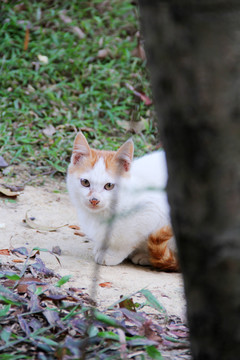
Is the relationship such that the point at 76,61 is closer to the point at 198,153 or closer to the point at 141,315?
the point at 141,315

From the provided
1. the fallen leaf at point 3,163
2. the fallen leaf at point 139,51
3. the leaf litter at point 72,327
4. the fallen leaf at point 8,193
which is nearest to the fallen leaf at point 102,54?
the fallen leaf at point 139,51

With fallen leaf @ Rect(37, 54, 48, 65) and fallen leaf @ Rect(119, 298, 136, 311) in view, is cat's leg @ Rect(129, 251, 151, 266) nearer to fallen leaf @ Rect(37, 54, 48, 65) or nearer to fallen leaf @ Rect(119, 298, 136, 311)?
fallen leaf @ Rect(119, 298, 136, 311)

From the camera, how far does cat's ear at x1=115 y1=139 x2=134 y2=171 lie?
3.89m

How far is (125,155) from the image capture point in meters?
3.92

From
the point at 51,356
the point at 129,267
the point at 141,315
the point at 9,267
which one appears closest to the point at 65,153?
the point at 129,267

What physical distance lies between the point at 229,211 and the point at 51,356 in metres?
1.15

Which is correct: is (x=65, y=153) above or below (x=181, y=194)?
below

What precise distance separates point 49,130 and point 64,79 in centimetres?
106

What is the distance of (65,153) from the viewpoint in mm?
5660

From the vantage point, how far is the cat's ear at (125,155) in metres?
3.89

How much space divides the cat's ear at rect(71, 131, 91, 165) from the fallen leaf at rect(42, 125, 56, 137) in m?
2.02

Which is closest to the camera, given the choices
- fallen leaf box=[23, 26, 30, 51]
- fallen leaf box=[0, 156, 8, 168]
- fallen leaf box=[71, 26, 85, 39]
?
fallen leaf box=[0, 156, 8, 168]

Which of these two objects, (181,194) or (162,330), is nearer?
(181,194)

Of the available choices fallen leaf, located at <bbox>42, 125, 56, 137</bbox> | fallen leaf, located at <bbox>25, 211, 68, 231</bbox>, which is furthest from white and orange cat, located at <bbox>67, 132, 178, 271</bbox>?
fallen leaf, located at <bbox>42, 125, 56, 137</bbox>
